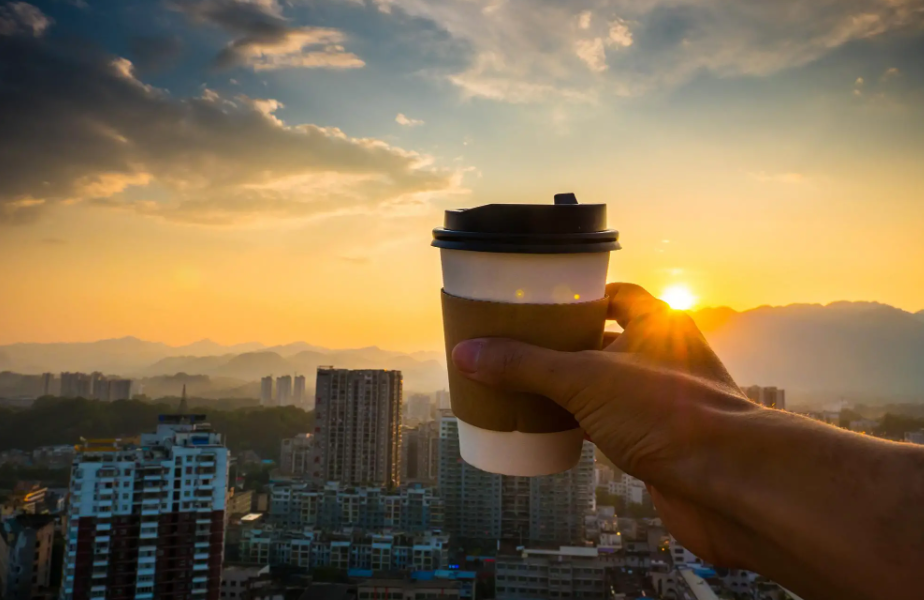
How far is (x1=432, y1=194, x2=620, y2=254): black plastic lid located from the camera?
581 mm

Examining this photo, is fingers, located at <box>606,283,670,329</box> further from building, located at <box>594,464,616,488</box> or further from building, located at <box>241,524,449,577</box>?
building, located at <box>594,464,616,488</box>

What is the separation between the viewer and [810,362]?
11.8 metres

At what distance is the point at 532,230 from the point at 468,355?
146mm

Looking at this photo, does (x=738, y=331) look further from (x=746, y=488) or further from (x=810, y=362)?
(x=746, y=488)

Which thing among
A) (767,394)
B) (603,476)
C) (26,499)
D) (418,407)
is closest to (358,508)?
(26,499)

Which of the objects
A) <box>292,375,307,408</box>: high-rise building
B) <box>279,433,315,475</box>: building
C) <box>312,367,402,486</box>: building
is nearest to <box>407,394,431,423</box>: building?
<box>292,375,307,408</box>: high-rise building

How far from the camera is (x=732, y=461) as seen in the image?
1.55ft

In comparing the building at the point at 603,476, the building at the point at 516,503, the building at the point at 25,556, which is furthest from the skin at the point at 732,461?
the building at the point at 603,476

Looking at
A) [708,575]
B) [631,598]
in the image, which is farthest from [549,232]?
[708,575]

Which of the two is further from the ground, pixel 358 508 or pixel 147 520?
pixel 147 520

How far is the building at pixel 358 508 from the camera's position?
10422 mm

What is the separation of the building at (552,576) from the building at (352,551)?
123 centimetres

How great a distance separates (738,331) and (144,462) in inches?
397

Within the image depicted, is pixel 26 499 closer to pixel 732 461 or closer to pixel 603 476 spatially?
pixel 603 476
